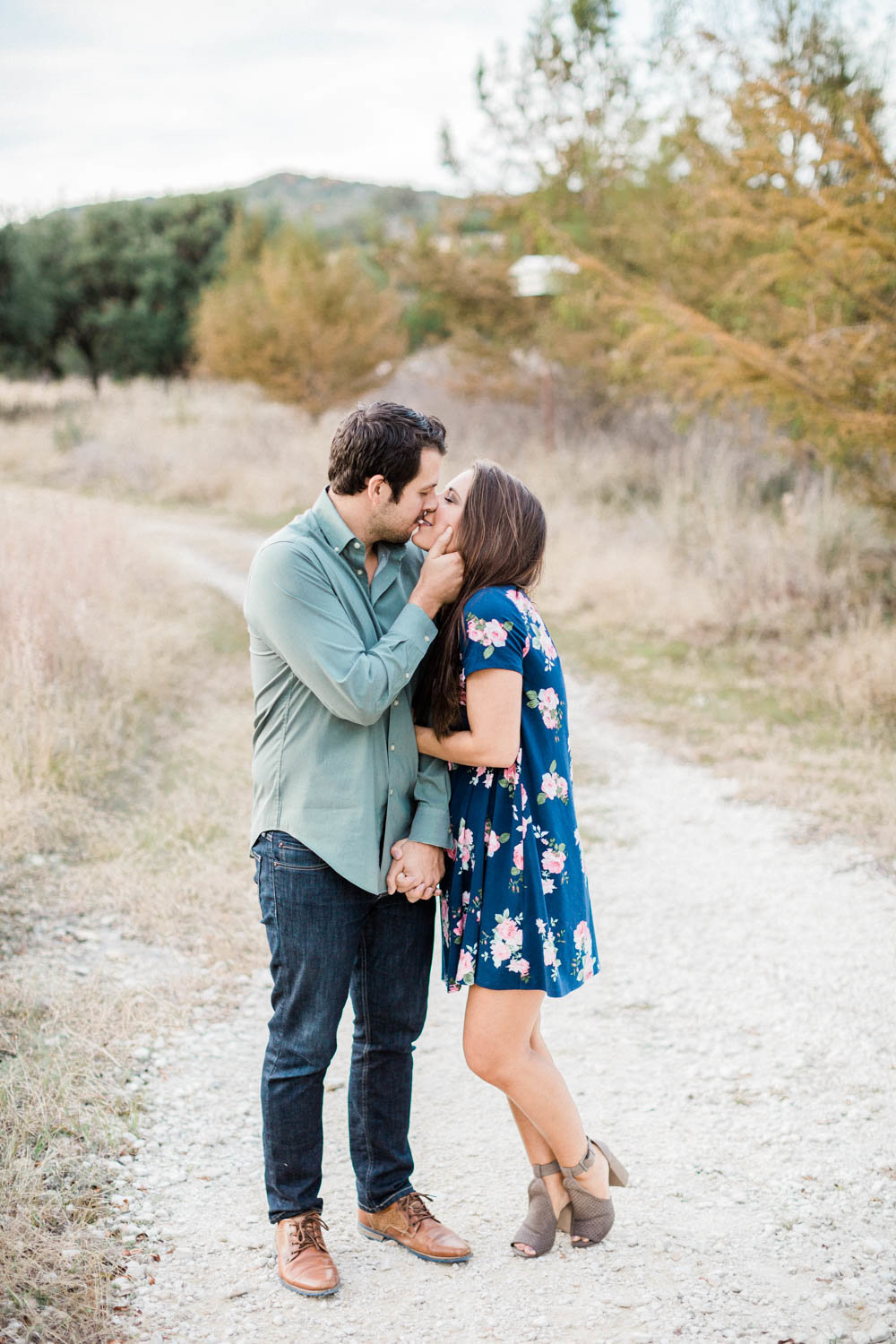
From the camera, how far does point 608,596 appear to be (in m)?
9.80

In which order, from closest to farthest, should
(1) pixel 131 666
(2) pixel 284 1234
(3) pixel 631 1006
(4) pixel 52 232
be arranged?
(2) pixel 284 1234
(3) pixel 631 1006
(1) pixel 131 666
(4) pixel 52 232

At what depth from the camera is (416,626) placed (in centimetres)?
228

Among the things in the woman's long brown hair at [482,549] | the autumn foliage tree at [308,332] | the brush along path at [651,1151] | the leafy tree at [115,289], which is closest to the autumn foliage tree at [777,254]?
the brush along path at [651,1151]

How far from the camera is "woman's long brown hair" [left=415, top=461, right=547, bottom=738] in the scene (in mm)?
2357

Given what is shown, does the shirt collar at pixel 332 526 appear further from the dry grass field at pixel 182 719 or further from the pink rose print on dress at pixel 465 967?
the dry grass field at pixel 182 719

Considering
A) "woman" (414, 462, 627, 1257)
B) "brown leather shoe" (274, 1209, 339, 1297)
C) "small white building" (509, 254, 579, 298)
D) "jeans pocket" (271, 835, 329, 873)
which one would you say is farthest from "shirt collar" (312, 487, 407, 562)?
"small white building" (509, 254, 579, 298)

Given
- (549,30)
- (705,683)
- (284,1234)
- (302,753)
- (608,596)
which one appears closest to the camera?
(302,753)

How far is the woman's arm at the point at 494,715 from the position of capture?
229 cm

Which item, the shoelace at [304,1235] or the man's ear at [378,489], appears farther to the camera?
the shoelace at [304,1235]

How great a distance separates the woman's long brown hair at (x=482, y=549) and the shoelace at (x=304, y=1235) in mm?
1164

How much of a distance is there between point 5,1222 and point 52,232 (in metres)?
31.2

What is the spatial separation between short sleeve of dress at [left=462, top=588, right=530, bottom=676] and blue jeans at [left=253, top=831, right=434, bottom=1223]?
0.54 meters

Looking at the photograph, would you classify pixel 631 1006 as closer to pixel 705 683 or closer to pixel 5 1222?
pixel 5 1222

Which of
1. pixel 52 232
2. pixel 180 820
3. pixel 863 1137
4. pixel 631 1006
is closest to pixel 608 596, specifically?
pixel 180 820
